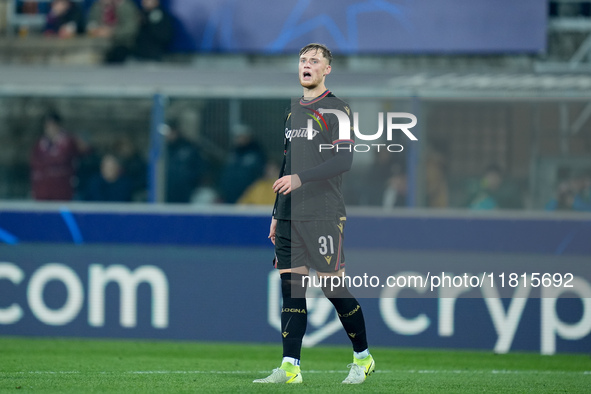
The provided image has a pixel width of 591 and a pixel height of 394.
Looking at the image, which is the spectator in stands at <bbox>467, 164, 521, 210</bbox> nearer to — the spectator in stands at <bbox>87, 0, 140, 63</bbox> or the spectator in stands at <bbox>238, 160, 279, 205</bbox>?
the spectator in stands at <bbox>238, 160, 279, 205</bbox>

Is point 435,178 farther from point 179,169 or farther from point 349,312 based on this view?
point 349,312

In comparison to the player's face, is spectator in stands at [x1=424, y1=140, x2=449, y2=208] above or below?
below

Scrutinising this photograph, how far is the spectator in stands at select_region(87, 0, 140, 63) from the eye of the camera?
12102 mm

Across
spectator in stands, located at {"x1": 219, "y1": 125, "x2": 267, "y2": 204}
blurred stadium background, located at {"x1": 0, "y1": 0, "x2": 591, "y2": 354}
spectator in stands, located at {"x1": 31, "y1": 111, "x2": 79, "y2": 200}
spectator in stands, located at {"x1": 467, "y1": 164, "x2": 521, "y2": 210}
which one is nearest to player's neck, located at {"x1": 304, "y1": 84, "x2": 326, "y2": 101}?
blurred stadium background, located at {"x1": 0, "y1": 0, "x2": 591, "y2": 354}

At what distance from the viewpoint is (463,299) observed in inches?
346

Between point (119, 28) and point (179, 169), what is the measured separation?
333 centimetres

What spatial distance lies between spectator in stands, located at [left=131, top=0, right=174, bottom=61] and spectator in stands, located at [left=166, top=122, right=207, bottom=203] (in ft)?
10.3

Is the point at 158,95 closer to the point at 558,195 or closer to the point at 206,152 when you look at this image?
the point at 206,152

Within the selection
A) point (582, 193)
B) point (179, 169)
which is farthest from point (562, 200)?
point (179, 169)

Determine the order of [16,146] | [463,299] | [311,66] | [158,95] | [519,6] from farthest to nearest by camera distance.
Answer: [519,6], [16,146], [158,95], [463,299], [311,66]

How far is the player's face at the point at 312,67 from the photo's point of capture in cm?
530

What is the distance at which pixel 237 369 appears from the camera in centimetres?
675

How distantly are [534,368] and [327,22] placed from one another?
6.57 meters

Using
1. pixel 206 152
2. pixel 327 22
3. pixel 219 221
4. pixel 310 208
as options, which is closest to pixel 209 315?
pixel 219 221
